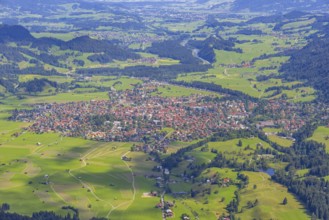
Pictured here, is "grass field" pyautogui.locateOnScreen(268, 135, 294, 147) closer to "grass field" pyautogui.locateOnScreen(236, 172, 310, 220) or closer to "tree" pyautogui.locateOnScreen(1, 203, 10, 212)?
"grass field" pyautogui.locateOnScreen(236, 172, 310, 220)

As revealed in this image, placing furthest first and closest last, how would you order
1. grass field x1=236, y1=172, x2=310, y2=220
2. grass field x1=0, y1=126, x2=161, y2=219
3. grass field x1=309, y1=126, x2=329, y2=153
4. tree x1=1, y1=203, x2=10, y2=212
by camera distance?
grass field x1=309, y1=126, x2=329, y2=153
grass field x1=0, y1=126, x2=161, y2=219
tree x1=1, y1=203, x2=10, y2=212
grass field x1=236, y1=172, x2=310, y2=220

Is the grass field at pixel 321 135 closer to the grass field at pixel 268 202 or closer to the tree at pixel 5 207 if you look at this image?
the grass field at pixel 268 202

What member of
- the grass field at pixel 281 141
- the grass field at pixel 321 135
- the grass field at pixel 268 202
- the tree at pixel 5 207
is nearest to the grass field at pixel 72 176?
the tree at pixel 5 207

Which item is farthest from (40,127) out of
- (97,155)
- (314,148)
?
(314,148)

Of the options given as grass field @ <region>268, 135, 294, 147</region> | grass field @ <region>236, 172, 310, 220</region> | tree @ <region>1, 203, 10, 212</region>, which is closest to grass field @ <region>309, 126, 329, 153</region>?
grass field @ <region>268, 135, 294, 147</region>

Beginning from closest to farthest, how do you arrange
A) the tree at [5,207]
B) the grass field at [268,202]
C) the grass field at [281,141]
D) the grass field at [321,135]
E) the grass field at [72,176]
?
the grass field at [268,202]
the tree at [5,207]
the grass field at [72,176]
the grass field at [321,135]
the grass field at [281,141]

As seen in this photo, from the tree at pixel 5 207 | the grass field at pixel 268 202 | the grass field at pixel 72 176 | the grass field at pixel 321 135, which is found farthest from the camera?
the grass field at pixel 321 135

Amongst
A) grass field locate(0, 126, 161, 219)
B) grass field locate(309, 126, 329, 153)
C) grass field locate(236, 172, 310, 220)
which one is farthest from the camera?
grass field locate(309, 126, 329, 153)

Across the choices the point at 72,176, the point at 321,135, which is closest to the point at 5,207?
the point at 72,176
